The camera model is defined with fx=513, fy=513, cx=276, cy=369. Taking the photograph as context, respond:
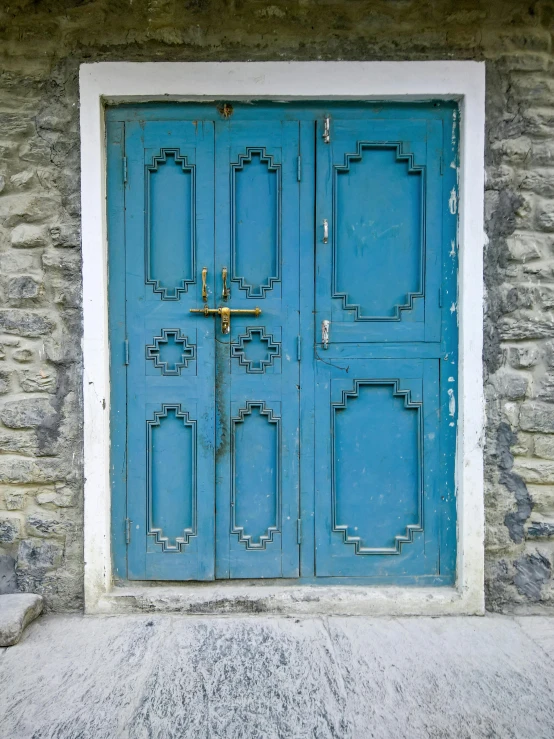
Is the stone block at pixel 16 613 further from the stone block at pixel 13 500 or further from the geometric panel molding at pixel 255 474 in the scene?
the geometric panel molding at pixel 255 474

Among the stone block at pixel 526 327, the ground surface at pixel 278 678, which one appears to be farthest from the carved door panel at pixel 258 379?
the stone block at pixel 526 327

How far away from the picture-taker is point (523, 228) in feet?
7.95

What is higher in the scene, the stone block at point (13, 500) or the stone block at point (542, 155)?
the stone block at point (542, 155)

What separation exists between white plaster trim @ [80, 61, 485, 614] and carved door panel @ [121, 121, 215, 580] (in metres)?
0.13

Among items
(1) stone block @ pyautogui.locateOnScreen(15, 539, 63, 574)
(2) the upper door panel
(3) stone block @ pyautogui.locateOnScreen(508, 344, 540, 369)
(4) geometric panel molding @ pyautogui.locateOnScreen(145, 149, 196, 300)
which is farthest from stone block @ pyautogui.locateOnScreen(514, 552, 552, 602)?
(1) stone block @ pyautogui.locateOnScreen(15, 539, 63, 574)

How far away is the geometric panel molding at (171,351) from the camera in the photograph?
2.49 m

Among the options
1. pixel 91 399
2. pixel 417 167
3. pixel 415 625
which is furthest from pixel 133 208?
pixel 415 625

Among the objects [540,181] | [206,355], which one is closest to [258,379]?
[206,355]

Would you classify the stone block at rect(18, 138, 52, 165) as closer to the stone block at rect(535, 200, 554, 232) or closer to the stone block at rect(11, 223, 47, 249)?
the stone block at rect(11, 223, 47, 249)

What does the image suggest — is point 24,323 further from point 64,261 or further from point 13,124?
point 13,124

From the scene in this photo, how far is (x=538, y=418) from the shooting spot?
243cm

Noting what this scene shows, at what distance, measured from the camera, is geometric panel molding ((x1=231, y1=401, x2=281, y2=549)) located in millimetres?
2504

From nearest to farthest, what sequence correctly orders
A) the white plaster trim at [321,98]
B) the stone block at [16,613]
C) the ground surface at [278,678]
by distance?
1. the ground surface at [278,678]
2. the stone block at [16,613]
3. the white plaster trim at [321,98]

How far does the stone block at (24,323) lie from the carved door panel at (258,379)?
0.82 metres
